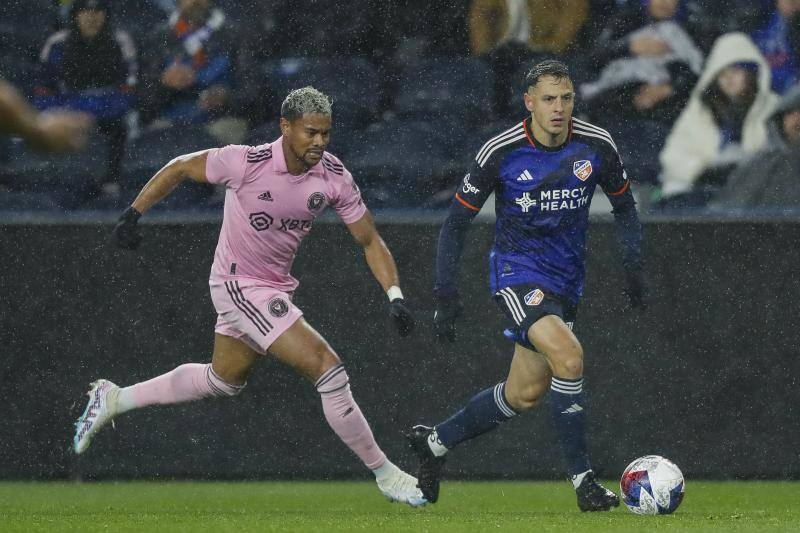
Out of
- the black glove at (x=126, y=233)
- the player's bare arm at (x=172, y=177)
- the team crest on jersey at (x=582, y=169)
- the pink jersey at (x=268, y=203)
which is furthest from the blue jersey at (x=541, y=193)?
the black glove at (x=126, y=233)

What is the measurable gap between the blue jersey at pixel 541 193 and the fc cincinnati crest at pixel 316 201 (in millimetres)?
698

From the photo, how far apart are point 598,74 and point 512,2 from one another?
2.61 ft

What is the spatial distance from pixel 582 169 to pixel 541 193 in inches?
9.5

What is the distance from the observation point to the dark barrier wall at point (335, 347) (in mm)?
9508

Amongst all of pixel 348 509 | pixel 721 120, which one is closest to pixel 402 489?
pixel 348 509

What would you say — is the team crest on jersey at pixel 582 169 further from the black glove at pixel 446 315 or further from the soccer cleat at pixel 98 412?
the soccer cleat at pixel 98 412

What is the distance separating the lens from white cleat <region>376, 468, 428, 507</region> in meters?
Answer: 7.83

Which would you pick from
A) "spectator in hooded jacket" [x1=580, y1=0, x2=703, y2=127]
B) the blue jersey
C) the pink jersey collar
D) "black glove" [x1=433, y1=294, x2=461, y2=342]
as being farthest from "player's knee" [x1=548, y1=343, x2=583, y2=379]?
"spectator in hooded jacket" [x1=580, y1=0, x2=703, y2=127]

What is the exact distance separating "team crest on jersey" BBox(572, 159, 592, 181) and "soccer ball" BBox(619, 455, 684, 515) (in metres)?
1.46

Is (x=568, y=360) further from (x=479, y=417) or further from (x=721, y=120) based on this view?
(x=721, y=120)

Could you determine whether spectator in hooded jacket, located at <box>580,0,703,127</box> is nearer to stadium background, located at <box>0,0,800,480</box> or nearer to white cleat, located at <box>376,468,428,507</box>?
stadium background, located at <box>0,0,800,480</box>

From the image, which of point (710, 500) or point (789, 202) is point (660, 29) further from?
point (710, 500)

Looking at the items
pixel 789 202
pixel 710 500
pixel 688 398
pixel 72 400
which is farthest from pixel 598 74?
pixel 72 400

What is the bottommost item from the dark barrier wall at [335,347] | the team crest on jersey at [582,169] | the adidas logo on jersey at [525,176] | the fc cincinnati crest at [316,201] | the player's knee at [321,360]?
the dark barrier wall at [335,347]
